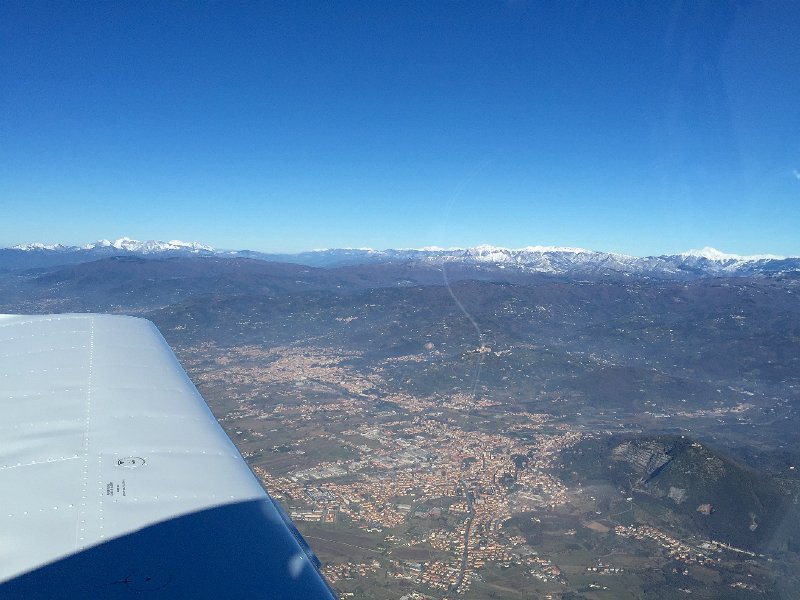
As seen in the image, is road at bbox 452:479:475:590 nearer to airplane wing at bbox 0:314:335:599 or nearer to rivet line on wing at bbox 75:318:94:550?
airplane wing at bbox 0:314:335:599

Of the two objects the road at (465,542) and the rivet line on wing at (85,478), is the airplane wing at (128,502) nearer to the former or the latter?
the rivet line on wing at (85,478)

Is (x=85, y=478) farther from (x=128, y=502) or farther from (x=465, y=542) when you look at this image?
(x=465, y=542)

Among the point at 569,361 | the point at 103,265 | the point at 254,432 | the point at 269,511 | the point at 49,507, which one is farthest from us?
the point at 103,265

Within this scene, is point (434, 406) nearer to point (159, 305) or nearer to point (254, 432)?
point (254, 432)

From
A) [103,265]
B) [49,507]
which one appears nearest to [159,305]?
[103,265]

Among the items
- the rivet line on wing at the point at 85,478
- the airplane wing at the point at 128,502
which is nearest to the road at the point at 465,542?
the airplane wing at the point at 128,502

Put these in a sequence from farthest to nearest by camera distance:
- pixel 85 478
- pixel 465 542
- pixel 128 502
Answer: pixel 465 542 → pixel 85 478 → pixel 128 502

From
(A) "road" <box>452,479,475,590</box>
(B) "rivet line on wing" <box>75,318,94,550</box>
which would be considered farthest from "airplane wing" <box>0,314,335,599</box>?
(A) "road" <box>452,479,475,590</box>

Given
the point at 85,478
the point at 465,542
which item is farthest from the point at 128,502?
the point at 465,542
